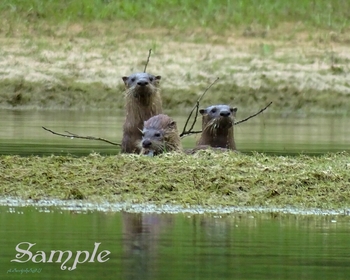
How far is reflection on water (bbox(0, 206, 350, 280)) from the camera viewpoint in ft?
27.1

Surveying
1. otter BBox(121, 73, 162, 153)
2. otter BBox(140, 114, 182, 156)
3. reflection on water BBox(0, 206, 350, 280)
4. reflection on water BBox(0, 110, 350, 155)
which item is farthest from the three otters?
reflection on water BBox(0, 206, 350, 280)

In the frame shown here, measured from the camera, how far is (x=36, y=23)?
32.8m

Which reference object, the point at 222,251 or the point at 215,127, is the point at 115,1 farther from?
the point at 222,251

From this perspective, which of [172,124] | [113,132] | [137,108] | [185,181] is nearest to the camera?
[185,181]

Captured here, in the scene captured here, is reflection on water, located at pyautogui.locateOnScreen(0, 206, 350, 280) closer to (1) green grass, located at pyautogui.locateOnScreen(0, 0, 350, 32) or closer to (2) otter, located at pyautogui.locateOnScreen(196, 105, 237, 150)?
(2) otter, located at pyautogui.locateOnScreen(196, 105, 237, 150)

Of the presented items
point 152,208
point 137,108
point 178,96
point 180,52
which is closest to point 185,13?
point 180,52

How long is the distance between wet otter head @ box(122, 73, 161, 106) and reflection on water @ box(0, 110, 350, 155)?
1327 millimetres

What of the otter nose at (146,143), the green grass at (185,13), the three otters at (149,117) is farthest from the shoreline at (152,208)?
the green grass at (185,13)

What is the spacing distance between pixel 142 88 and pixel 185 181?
356 centimetres

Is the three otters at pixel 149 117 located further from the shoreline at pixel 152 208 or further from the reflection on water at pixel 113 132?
the shoreline at pixel 152 208

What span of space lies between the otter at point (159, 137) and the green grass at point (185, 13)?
17.5m

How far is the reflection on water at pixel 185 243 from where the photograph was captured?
27.1 feet

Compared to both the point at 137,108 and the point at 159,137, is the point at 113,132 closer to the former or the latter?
the point at 137,108

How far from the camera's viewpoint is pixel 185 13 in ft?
111
